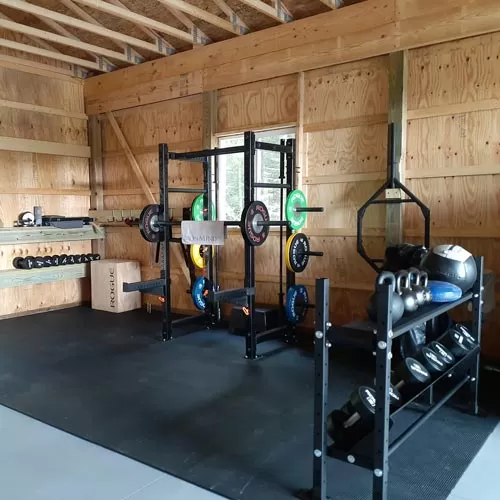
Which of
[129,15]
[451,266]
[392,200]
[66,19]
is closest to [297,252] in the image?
[392,200]

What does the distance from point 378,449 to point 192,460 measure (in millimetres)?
1026

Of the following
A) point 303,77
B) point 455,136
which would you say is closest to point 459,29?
point 455,136

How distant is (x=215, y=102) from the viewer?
219 inches

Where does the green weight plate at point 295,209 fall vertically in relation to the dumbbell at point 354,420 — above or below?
above

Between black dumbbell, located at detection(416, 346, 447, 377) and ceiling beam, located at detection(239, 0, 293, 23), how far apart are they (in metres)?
3.44

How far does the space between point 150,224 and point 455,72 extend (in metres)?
3.13

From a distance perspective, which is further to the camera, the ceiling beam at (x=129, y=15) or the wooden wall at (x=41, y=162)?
the wooden wall at (x=41, y=162)

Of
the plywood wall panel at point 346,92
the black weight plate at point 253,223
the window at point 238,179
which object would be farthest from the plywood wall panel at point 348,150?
the black weight plate at point 253,223

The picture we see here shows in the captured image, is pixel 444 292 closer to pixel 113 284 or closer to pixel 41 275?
pixel 113 284

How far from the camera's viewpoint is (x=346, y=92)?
15.3 ft

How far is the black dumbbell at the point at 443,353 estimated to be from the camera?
2.65 meters

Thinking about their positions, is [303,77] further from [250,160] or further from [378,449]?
[378,449]

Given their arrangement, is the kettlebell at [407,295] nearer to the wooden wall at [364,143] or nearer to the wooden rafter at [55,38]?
the wooden wall at [364,143]

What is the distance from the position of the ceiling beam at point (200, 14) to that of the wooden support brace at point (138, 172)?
7.09ft
